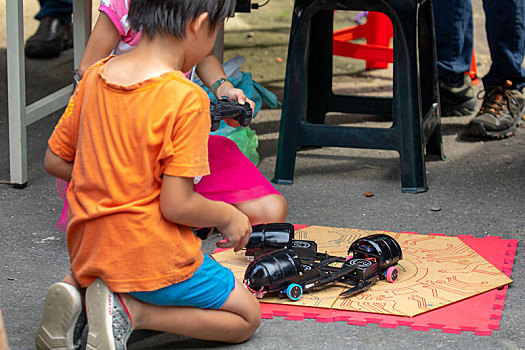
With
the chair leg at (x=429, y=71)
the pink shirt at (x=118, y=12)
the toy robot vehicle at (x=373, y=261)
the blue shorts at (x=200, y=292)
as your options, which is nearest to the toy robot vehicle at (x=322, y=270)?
the toy robot vehicle at (x=373, y=261)

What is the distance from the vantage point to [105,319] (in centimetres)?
143

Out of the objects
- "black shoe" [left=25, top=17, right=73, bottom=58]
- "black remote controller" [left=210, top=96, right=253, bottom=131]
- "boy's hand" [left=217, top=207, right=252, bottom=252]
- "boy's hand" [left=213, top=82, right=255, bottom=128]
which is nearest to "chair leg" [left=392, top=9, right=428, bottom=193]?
"boy's hand" [left=213, top=82, right=255, bottom=128]

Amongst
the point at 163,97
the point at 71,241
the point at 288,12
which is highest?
the point at 163,97

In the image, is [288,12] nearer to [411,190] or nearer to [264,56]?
[264,56]

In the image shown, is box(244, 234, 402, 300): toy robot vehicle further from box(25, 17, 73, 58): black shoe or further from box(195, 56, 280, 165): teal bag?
box(25, 17, 73, 58): black shoe

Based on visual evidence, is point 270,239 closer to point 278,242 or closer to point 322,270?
point 278,242

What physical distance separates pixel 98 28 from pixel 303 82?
907mm

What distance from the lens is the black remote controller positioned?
179cm

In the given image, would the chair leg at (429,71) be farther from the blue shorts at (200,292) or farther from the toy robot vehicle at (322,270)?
the blue shorts at (200,292)

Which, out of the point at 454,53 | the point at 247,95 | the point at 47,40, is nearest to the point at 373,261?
the point at 247,95

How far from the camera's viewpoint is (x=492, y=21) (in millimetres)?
3309

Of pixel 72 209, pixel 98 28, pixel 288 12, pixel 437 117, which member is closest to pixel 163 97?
pixel 72 209

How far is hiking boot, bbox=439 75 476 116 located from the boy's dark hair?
7.87ft

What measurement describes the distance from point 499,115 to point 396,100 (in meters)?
0.87
